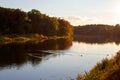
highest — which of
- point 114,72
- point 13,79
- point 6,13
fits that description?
point 6,13

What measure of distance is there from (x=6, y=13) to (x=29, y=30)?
1282 cm

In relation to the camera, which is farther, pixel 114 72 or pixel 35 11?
pixel 35 11

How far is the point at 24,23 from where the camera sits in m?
97.3

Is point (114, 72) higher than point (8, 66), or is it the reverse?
point (114, 72)

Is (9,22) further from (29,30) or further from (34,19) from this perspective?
(34,19)

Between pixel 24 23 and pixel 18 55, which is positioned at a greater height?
pixel 24 23

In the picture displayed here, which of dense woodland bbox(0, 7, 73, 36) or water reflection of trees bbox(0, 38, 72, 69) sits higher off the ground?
dense woodland bbox(0, 7, 73, 36)

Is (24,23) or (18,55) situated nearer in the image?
(18,55)

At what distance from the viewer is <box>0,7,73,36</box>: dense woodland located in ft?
298

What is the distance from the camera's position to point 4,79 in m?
26.0

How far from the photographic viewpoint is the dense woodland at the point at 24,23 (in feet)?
298

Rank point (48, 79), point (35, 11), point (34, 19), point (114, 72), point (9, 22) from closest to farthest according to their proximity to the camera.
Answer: point (114, 72) → point (48, 79) → point (9, 22) → point (34, 19) → point (35, 11)

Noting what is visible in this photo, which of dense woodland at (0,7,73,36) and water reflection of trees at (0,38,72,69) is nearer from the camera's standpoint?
water reflection of trees at (0,38,72,69)

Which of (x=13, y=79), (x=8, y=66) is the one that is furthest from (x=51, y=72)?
(x=8, y=66)
